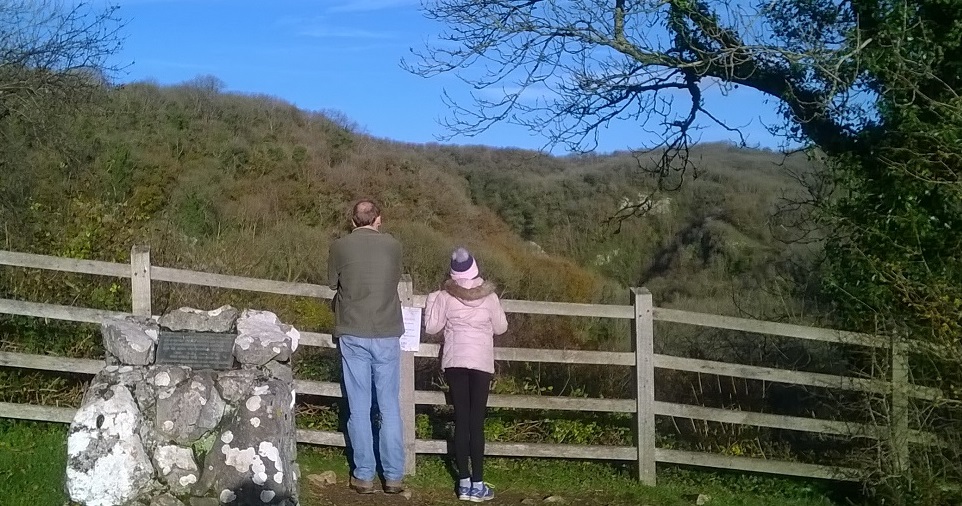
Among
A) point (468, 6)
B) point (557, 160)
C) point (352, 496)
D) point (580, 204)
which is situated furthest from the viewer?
point (557, 160)

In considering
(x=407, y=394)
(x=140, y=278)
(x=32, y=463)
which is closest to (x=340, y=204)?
(x=140, y=278)

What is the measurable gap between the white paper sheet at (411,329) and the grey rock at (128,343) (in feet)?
6.16

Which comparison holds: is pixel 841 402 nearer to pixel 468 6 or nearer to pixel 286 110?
pixel 468 6

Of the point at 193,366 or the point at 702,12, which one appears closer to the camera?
the point at 193,366

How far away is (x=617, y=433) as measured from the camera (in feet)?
26.6

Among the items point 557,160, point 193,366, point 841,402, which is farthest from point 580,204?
point 193,366

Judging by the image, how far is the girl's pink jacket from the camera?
6539 mm

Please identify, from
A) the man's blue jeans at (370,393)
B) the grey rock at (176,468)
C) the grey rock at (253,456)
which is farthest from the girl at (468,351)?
the grey rock at (176,468)

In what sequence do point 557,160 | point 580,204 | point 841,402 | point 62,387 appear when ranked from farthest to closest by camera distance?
point 557,160, point 580,204, point 62,387, point 841,402

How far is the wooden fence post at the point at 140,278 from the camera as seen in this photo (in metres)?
7.08

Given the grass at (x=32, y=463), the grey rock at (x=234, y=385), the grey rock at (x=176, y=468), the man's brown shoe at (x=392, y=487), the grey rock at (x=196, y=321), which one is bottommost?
the man's brown shoe at (x=392, y=487)

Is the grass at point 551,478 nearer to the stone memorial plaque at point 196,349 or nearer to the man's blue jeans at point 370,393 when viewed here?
the man's blue jeans at point 370,393

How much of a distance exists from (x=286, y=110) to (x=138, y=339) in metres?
30.9

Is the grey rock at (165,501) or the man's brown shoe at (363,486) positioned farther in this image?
the man's brown shoe at (363,486)
